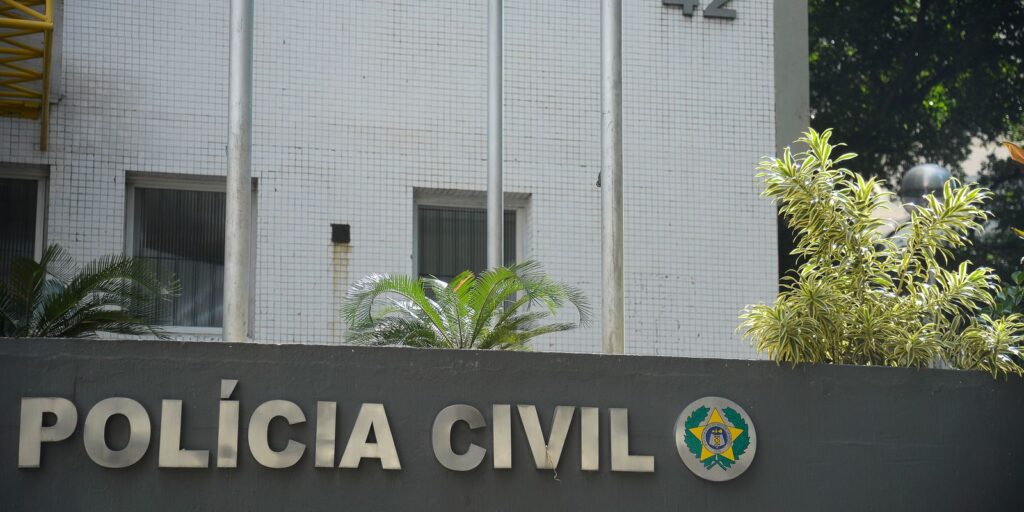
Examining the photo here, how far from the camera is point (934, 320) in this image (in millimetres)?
8523

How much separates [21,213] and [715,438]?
21.6 ft

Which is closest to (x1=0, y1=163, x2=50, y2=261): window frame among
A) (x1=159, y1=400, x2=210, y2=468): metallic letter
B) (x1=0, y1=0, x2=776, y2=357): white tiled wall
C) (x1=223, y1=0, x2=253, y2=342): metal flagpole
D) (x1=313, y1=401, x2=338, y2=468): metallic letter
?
(x1=0, y1=0, x2=776, y2=357): white tiled wall

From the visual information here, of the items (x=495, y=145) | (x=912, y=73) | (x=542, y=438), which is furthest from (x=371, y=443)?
(x=912, y=73)

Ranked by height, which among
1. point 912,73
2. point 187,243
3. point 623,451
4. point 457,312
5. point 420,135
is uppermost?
point 912,73

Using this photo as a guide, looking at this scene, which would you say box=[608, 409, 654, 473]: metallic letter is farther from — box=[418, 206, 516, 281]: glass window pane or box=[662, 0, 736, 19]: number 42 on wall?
box=[662, 0, 736, 19]: number 42 on wall

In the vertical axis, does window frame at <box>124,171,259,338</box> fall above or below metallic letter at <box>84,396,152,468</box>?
above

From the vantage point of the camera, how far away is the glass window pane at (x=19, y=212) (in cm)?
1110

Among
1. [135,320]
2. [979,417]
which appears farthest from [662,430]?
[135,320]

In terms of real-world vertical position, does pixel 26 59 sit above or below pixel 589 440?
above

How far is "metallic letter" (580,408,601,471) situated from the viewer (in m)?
7.33

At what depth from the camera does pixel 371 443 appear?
7031 mm

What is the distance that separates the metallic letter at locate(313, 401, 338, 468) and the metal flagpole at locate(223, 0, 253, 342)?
0.70 m

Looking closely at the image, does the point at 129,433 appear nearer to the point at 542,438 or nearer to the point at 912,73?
the point at 542,438

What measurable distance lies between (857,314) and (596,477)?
210 centimetres
